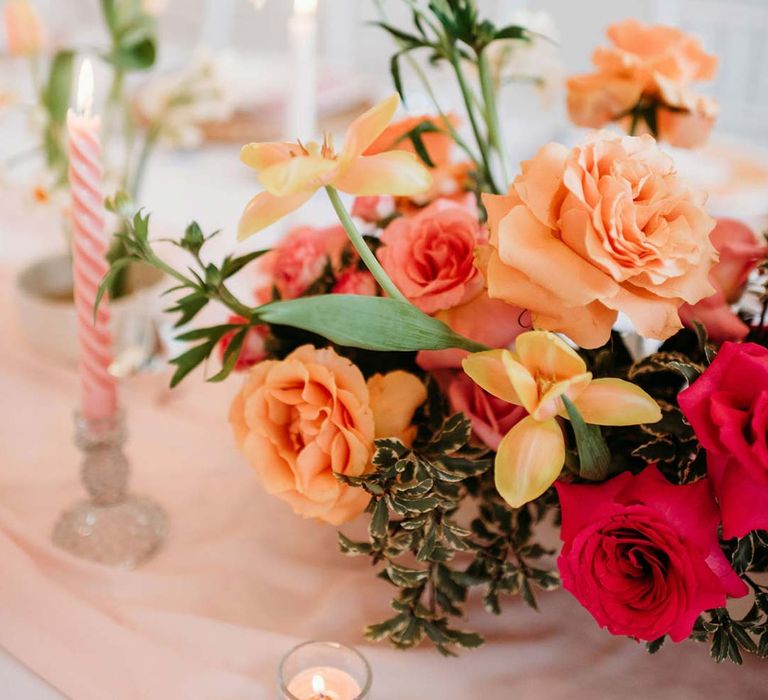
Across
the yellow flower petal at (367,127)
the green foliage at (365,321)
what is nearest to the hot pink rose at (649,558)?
the green foliage at (365,321)

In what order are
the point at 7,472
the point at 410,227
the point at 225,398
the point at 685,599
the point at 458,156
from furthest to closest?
the point at 458,156 → the point at 225,398 → the point at 7,472 → the point at 410,227 → the point at 685,599

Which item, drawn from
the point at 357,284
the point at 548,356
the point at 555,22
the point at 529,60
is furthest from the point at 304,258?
the point at 555,22

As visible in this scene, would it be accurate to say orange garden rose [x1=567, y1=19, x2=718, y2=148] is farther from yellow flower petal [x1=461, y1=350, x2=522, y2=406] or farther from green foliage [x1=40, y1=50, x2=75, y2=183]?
green foliage [x1=40, y1=50, x2=75, y2=183]

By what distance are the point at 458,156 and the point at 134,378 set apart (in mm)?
819

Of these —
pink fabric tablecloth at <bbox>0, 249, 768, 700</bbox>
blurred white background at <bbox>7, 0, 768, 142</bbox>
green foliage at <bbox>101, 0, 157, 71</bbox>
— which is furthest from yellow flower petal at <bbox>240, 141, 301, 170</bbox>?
blurred white background at <bbox>7, 0, 768, 142</bbox>

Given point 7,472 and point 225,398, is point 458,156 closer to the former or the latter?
point 225,398

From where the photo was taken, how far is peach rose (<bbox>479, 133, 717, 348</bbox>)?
398mm

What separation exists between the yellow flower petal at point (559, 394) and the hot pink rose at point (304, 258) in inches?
10.0

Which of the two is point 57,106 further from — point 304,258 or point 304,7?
point 304,258

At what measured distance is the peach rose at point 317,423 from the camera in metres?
0.47

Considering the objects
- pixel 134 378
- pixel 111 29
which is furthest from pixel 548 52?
pixel 134 378

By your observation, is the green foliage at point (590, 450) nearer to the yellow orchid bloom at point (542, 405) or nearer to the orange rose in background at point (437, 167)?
the yellow orchid bloom at point (542, 405)

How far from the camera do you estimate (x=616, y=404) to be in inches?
15.6

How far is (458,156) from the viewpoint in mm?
1470
